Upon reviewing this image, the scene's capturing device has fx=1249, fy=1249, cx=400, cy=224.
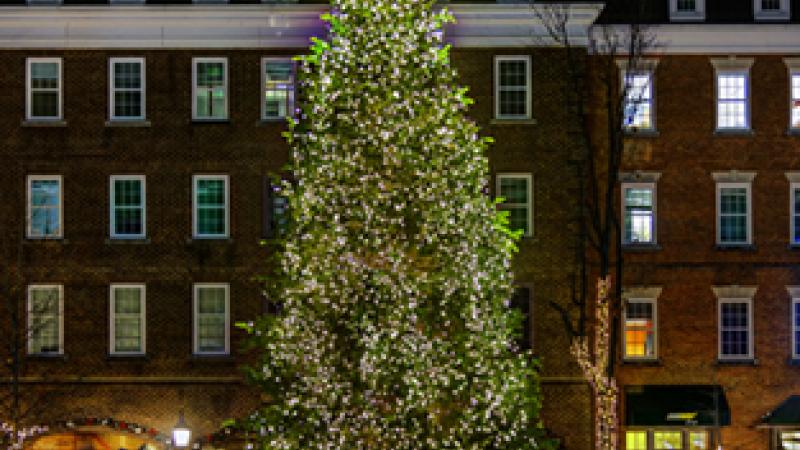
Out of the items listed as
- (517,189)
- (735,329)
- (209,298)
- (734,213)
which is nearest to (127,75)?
(209,298)

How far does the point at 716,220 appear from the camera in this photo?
34.8 meters

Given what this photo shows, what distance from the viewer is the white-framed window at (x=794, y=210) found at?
34.9 meters

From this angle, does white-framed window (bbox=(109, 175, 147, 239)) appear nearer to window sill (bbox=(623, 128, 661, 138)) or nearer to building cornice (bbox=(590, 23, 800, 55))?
building cornice (bbox=(590, 23, 800, 55))

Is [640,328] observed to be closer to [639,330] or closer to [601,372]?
[639,330]

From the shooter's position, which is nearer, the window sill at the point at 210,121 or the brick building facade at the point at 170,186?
the brick building facade at the point at 170,186

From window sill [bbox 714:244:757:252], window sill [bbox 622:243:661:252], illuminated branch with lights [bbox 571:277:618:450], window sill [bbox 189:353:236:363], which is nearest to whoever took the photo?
illuminated branch with lights [bbox 571:277:618:450]

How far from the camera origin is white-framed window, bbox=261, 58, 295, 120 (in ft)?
112

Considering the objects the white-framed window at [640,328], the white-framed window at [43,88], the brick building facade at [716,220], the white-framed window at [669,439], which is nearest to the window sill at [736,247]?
the brick building facade at [716,220]

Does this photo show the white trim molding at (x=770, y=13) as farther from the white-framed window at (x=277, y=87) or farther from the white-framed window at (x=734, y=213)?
the white-framed window at (x=277, y=87)

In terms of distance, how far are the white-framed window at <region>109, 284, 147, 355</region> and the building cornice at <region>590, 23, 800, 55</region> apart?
14.6 m

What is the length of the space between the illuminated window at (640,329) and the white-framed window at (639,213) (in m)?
1.75

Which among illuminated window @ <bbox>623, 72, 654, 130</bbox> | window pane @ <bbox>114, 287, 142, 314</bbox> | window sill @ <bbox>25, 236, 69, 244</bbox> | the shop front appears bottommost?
the shop front

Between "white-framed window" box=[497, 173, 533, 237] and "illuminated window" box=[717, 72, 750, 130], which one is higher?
"illuminated window" box=[717, 72, 750, 130]

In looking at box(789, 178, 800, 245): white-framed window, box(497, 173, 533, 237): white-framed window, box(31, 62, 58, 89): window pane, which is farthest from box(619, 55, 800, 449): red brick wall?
box(31, 62, 58, 89): window pane
